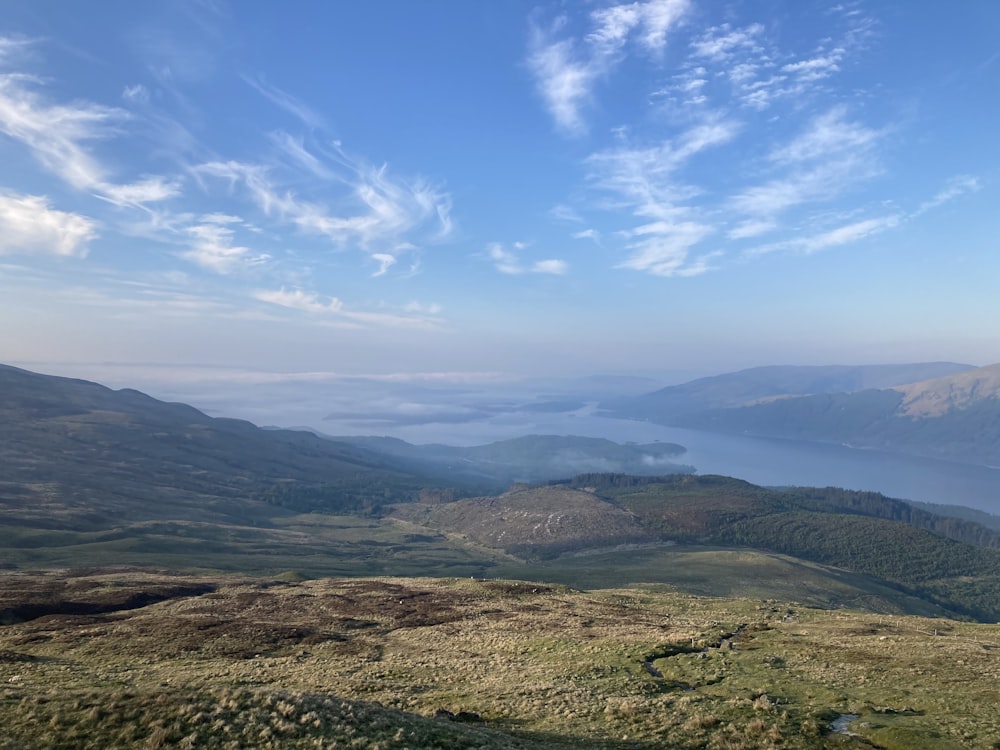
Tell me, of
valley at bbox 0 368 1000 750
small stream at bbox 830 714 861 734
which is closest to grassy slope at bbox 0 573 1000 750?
valley at bbox 0 368 1000 750

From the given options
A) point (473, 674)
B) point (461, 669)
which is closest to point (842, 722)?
point (473, 674)

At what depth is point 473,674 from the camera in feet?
116

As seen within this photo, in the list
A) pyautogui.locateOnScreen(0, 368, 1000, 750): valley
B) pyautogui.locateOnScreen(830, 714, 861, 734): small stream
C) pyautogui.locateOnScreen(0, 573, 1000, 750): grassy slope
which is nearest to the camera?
pyautogui.locateOnScreen(0, 573, 1000, 750): grassy slope

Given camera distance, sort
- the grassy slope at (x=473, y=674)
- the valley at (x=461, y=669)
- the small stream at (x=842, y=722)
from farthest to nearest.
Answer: the small stream at (x=842, y=722) → the valley at (x=461, y=669) → the grassy slope at (x=473, y=674)

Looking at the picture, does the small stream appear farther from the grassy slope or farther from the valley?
the grassy slope

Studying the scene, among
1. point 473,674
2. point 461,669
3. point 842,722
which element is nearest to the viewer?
point 842,722

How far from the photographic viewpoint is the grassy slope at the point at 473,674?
19.8 metres

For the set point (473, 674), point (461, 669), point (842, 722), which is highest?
point (842, 722)

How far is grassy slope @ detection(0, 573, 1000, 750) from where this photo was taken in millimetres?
19828

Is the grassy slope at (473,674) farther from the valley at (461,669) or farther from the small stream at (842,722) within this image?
the small stream at (842,722)

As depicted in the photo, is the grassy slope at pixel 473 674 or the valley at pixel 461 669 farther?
the valley at pixel 461 669

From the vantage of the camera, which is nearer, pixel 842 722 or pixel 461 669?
pixel 842 722

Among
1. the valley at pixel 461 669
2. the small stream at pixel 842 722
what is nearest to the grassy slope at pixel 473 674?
the valley at pixel 461 669

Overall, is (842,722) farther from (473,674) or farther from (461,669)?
(461,669)
